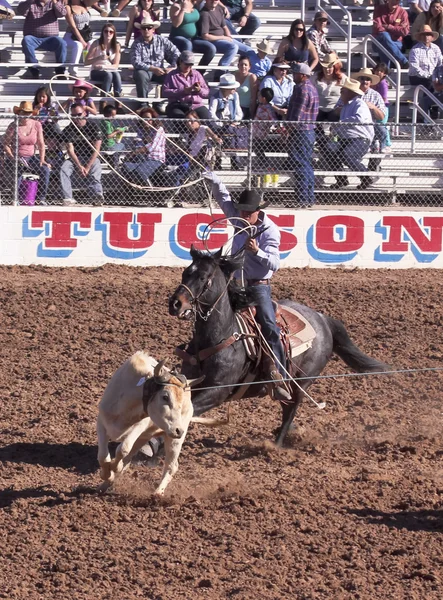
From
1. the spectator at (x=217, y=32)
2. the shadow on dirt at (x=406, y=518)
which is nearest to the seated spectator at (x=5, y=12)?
the spectator at (x=217, y=32)

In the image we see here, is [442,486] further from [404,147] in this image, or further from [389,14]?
[389,14]

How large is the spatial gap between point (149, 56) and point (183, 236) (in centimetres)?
442

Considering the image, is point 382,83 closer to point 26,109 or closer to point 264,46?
point 264,46

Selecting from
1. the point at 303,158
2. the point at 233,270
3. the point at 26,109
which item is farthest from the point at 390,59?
the point at 233,270

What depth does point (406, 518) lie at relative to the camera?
6.97 meters

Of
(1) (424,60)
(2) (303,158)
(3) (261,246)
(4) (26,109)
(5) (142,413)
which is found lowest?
(2) (303,158)

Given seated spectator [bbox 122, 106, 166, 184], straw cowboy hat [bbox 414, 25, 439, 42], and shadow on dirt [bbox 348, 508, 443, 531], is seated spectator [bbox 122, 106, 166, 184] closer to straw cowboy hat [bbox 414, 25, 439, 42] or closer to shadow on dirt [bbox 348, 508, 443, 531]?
straw cowboy hat [bbox 414, 25, 439, 42]

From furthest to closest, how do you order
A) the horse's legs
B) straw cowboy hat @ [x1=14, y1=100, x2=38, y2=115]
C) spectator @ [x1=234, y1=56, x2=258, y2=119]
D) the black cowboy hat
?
1. spectator @ [x1=234, y1=56, x2=258, y2=119]
2. straw cowboy hat @ [x1=14, y1=100, x2=38, y2=115]
3. the horse's legs
4. the black cowboy hat

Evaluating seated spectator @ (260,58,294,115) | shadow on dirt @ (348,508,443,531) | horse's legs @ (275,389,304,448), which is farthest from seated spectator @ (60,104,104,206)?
shadow on dirt @ (348,508,443,531)

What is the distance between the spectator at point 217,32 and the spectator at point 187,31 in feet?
0.41

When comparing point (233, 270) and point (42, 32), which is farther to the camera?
point (42, 32)

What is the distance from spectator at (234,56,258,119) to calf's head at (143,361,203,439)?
10.5 meters

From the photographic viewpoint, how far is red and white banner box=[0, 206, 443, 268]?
1448 centimetres

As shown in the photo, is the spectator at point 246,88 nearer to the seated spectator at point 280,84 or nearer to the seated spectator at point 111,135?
the seated spectator at point 280,84
